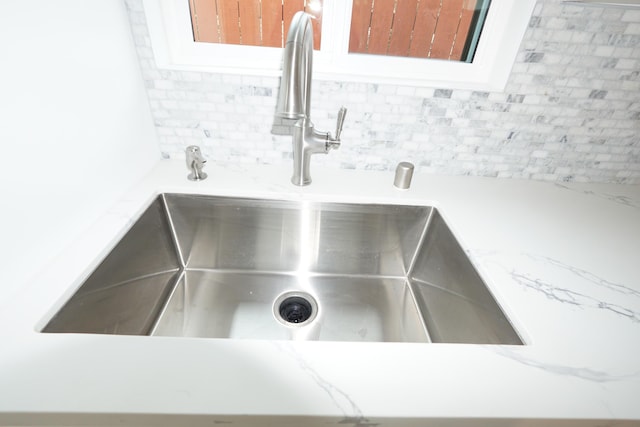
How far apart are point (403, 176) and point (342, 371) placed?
664 millimetres

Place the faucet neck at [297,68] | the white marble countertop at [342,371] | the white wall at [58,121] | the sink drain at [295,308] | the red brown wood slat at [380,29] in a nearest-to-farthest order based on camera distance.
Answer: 1. the white marble countertop at [342,371]
2. the white wall at [58,121]
3. the faucet neck at [297,68]
4. the sink drain at [295,308]
5. the red brown wood slat at [380,29]

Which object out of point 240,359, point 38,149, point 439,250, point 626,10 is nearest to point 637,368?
point 439,250

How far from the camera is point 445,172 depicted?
1084mm

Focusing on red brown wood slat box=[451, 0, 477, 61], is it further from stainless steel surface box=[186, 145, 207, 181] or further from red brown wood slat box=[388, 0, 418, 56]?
stainless steel surface box=[186, 145, 207, 181]

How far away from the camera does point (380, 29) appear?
96 centimetres

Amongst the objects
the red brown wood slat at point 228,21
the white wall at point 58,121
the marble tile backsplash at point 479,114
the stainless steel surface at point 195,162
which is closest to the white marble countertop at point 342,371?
the white wall at point 58,121

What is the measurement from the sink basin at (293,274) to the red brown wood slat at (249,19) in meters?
0.55

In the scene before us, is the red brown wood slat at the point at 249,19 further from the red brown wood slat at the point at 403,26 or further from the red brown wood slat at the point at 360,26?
the red brown wood slat at the point at 403,26

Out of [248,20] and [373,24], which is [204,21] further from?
[373,24]

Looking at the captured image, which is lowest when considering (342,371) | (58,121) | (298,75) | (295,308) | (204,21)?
(295,308)

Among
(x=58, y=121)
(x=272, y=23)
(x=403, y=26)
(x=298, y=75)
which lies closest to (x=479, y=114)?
(x=403, y=26)

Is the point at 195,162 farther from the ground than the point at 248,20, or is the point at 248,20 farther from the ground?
the point at 248,20

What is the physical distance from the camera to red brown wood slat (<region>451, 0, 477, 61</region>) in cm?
94

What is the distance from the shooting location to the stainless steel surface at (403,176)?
945mm
